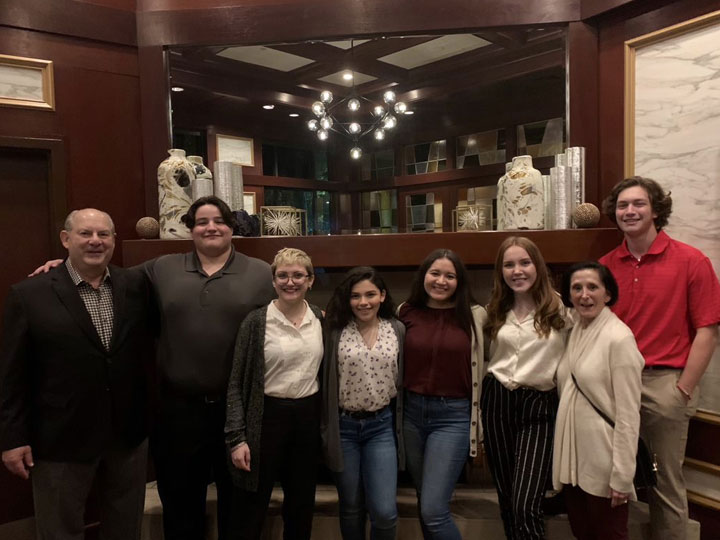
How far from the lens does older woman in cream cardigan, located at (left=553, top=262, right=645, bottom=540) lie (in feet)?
5.51

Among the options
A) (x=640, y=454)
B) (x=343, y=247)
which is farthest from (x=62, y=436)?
(x=640, y=454)

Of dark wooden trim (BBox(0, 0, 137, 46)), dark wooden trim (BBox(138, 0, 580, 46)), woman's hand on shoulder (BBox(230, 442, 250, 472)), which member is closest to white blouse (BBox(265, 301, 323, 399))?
woman's hand on shoulder (BBox(230, 442, 250, 472))

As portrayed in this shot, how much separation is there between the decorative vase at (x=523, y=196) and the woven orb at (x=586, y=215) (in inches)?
6.3

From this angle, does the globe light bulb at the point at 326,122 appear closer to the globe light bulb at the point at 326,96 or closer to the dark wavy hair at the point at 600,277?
the globe light bulb at the point at 326,96

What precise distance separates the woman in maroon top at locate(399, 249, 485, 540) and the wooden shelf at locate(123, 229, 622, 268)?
0.52 meters

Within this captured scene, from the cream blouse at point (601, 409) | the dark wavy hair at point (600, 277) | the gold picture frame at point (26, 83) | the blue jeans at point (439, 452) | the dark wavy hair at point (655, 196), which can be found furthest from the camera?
the gold picture frame at point (26, 83)

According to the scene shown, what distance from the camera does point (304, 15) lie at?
2672mm

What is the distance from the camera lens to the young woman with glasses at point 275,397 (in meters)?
1.86

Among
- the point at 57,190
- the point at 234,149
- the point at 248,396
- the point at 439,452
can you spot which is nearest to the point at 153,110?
the point at 234,149

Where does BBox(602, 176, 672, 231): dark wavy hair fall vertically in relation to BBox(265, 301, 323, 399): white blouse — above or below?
above

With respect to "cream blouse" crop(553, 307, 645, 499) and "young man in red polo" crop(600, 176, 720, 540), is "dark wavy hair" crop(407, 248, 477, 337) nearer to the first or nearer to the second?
"cream blouse" crop(553, 307, 645, 499)

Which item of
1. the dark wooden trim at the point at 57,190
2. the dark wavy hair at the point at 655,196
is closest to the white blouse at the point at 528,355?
the dark wavy hair at the point at 655,196

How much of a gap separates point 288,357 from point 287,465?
0.45 m

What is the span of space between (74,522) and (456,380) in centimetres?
152
